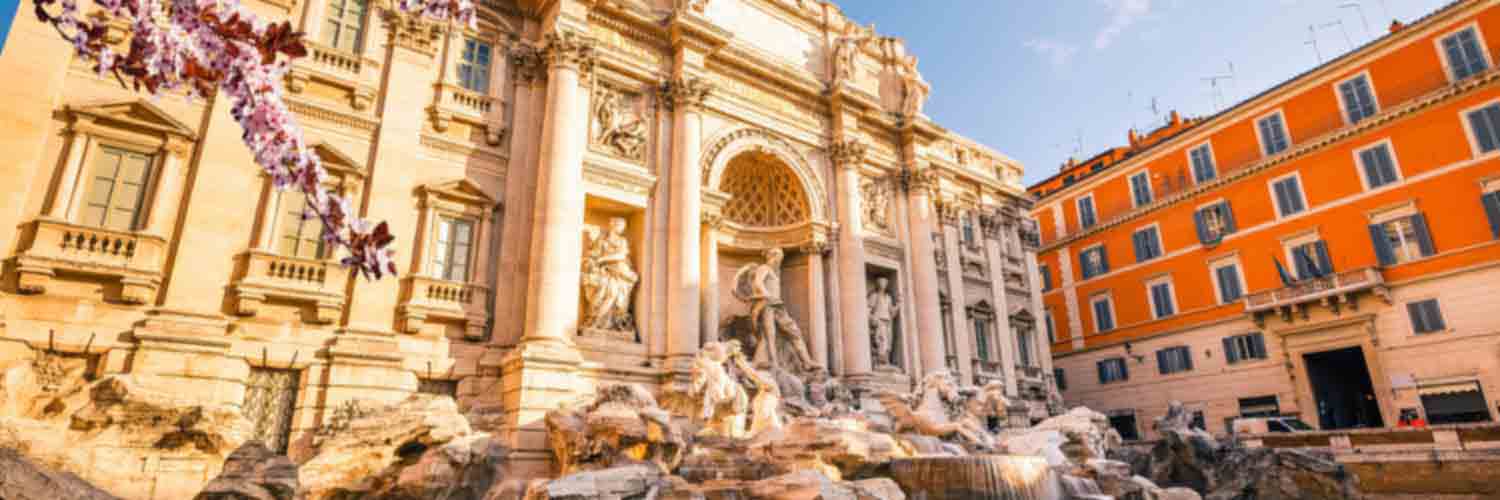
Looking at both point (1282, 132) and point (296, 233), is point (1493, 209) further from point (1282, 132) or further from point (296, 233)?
point (296, 233)

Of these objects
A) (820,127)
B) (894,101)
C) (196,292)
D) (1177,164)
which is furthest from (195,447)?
(1177,164)

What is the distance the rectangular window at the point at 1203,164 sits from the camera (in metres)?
27.1

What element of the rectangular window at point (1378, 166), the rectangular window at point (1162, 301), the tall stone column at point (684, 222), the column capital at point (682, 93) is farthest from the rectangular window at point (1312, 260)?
the column capital at point (682, 93)

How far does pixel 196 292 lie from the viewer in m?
11.0

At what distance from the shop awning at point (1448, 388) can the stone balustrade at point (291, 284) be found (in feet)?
87.0

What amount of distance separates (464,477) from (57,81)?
819cm

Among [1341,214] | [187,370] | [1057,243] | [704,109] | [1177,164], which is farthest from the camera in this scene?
[1057,243]

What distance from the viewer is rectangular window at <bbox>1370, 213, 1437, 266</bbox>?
68.9 ft

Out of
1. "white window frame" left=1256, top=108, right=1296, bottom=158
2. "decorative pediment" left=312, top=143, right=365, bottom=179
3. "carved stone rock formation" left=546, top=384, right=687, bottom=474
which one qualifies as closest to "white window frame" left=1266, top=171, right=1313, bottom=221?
"white window frame" left=1256, top=108, right=1296, bottom=158

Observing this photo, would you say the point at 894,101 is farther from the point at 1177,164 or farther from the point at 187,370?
the point at 187,370

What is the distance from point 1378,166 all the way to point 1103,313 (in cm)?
1050

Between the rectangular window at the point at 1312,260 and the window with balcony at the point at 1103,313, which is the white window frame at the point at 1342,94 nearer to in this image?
the rectangular window at the point at 1312,260

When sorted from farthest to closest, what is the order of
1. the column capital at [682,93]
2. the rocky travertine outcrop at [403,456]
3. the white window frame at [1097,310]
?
the white window frame at [1097,310]
the column capital at [682,93]
the rocky travertine outcrop at [403,456]

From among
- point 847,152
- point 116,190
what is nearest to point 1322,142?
A: point 847,152
